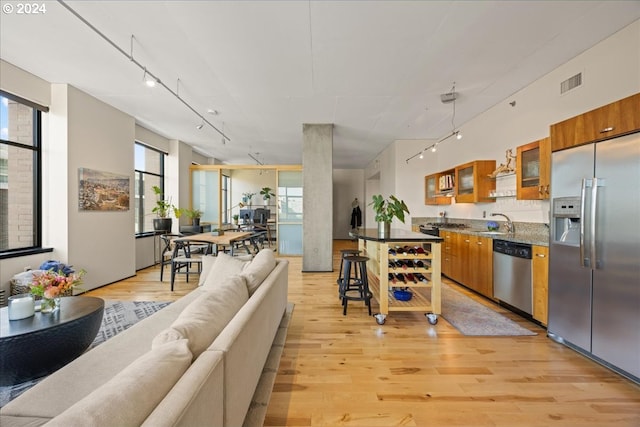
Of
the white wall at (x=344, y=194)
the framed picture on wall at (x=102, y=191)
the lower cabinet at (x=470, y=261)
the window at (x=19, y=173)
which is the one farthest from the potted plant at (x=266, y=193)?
the lower cabinet at (x=470, y=261)

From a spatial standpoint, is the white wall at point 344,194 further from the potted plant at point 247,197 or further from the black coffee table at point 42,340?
the black coffee table at point 42,340

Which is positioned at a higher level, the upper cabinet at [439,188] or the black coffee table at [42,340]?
the upper cabinet at [439,188]

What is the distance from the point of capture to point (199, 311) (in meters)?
1.35

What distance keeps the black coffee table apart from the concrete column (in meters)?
3.75

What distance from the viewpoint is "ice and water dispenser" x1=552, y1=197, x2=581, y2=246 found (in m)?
2.41

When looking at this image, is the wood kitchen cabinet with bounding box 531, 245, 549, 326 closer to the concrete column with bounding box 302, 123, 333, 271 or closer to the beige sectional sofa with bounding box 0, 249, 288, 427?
the beige sectional sofa with bounding box 0, 249, 288, 427

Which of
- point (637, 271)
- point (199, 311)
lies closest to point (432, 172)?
point (637, 271)

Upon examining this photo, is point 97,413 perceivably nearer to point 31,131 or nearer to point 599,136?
point 599,136

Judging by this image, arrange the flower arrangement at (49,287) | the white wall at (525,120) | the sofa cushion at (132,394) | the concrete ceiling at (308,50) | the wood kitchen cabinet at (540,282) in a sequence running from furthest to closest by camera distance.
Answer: the wood kitchen cabinet at (540,282) < the white wall at (525,120) < the concrete ceiling at (308,50) < the flower arrangement at (49,287) < the sofa cushion at (132,394)

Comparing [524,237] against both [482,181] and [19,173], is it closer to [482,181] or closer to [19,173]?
[482,181]

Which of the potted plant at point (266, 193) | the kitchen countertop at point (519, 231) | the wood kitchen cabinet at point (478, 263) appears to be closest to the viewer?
the kitchen countertop at point (519, 231)

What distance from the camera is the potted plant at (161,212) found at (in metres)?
5.90

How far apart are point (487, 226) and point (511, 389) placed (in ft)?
10.1

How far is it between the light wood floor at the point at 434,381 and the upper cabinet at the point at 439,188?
3046 mm
